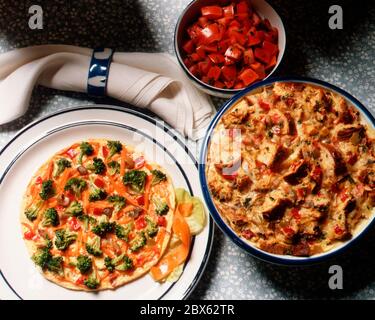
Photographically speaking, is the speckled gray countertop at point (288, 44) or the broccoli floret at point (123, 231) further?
the speckled gray countertop at point (288, 44)

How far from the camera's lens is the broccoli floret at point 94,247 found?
10.6ft

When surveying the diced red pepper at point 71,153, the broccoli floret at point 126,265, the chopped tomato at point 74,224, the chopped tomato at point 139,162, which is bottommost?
the broccoli floret at point 126,265

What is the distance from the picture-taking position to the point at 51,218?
10.6ft

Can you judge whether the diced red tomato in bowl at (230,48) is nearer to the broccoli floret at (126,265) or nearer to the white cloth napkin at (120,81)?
the white cloth napkin at (120,81)

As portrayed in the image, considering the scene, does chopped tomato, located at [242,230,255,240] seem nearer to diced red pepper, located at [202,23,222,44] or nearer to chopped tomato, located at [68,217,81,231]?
chopped tomato, located at [68,217,81,231]

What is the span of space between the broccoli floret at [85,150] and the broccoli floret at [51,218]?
352 millimetres

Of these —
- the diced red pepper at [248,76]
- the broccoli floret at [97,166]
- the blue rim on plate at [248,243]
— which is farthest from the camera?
the broccoli floret at [97,166]

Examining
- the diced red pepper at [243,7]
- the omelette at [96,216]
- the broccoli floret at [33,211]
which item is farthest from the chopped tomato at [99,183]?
the diced red pepper at [243,7]

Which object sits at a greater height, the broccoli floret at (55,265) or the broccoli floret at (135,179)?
the broccoli floret at (135,179)

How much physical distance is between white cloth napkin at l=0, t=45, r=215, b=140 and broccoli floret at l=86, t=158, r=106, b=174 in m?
0.43

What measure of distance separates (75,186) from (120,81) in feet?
2.36

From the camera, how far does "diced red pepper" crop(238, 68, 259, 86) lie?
3176mm

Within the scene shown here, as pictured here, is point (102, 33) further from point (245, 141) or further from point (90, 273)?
point (90, 273)
